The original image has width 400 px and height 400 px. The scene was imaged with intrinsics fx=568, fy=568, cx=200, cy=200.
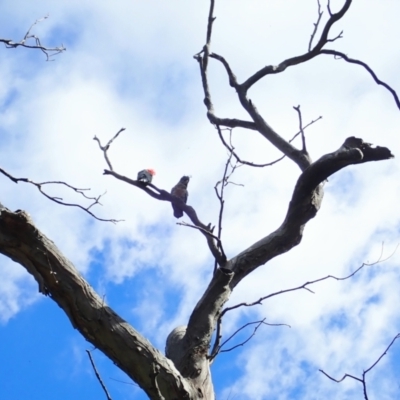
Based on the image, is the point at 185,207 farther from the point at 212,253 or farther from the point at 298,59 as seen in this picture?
the point at 298,59

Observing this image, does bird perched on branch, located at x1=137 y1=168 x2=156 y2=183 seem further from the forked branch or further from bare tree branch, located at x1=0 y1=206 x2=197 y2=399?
bare tree branch, located at x1=0 y1=206 x2=197 y2=399

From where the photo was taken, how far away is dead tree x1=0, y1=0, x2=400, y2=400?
2.22 meters

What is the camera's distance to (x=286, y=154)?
10.4 feet

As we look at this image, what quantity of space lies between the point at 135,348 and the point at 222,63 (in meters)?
2.10

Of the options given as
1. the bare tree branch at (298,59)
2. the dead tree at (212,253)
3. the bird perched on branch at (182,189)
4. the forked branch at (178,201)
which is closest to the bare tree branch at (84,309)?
the dead tree at (212,253)

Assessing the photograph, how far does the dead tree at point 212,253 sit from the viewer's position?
7.28 ft

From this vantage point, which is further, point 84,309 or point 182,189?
point 182,189

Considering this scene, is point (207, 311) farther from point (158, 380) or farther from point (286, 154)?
point (286, 154)

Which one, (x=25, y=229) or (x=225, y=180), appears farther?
(x=225, y=180)

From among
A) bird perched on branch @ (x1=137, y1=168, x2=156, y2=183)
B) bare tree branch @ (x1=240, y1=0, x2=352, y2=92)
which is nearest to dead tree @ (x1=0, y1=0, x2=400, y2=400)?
bare tree branch @ (x1=240, y1=0, x2=352, y2=92)

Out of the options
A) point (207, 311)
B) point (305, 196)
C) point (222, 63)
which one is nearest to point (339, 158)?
point (305, 196)

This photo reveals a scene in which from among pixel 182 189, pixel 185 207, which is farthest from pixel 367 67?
pixel 182 189

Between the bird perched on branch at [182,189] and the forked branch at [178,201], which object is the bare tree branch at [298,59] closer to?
the forked branch at [178,201]

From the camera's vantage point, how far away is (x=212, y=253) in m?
2.83
